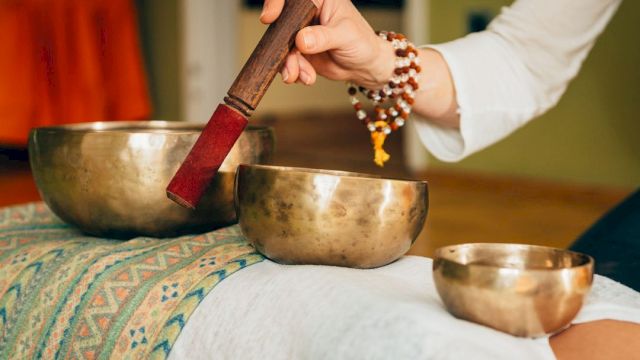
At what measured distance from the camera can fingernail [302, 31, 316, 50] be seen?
0.62m

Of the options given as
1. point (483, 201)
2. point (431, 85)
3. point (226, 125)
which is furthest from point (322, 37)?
point (483, 201)

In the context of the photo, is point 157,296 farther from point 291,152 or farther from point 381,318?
point 291,152

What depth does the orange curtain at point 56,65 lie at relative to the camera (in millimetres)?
3053

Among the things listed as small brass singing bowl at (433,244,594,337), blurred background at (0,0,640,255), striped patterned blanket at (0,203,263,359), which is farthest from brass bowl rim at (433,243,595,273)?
blurred background at (0,0,640,255)

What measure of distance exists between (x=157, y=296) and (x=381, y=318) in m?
0.21

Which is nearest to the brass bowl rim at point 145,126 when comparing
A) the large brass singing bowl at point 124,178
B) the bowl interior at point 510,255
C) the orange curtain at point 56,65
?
the large brass singing bowl at point 124,178

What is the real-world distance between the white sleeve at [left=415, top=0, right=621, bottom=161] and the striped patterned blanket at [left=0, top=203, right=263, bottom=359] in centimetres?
32

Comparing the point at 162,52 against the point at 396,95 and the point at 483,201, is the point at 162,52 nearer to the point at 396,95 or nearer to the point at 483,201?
the point at 483,201

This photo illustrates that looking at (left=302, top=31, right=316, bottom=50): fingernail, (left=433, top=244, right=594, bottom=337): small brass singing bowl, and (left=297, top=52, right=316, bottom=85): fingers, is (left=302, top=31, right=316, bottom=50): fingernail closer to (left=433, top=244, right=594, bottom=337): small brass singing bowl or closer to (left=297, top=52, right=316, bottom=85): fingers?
(left=297, top=52, right=316, bottom=85): fingers

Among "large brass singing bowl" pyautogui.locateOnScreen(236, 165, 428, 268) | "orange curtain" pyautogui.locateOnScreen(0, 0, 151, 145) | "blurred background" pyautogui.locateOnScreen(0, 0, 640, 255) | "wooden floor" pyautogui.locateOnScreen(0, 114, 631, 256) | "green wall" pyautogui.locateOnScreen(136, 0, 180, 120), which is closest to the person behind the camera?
"large brass singing bowl" pyautogui.locateOnScreen(236, 165, 428, 268)

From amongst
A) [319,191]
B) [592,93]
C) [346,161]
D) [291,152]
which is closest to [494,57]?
[319,191]

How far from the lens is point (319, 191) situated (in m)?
0.55

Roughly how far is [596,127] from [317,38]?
2.56m

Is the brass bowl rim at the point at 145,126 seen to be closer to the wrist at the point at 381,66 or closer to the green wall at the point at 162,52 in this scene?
the wrist at the point at 381,66
